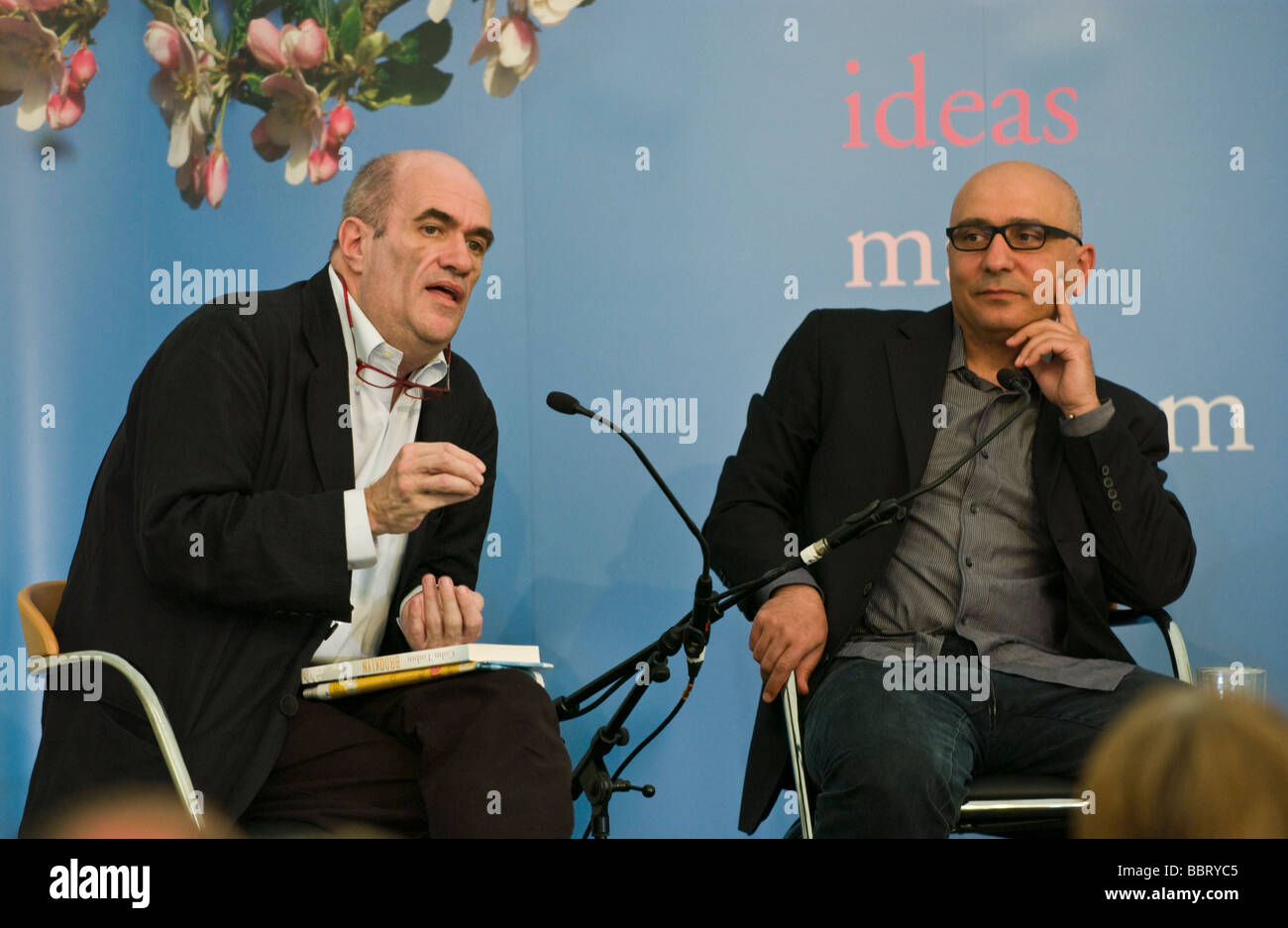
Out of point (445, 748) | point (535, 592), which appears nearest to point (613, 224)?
point (535, 592)

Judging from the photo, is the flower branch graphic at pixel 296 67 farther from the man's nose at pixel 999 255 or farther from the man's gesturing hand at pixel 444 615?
the man's gesturing hand at pixel 444 615

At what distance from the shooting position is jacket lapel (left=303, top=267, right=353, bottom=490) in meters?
2.52

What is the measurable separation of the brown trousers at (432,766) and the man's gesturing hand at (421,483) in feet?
1.09

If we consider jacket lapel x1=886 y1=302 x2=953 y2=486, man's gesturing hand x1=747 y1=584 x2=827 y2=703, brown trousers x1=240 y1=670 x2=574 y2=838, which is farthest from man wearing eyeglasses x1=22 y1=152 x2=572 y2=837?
jacket lapel x1=886 y1=302 x2=953 y2=486

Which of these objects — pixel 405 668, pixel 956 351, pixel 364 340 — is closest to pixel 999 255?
pixel 956 351

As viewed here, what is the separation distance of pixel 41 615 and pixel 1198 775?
7.00ft

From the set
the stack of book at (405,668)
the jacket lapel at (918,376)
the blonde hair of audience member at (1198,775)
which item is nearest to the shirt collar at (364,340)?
the stack of book at (405,668)

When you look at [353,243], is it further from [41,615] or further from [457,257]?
[41,615]

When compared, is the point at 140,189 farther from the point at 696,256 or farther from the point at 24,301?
the point at 696,256

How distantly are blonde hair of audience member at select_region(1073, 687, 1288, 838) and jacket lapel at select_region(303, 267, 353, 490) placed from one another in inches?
71.3

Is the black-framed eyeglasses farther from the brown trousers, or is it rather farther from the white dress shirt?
the brown trousers
